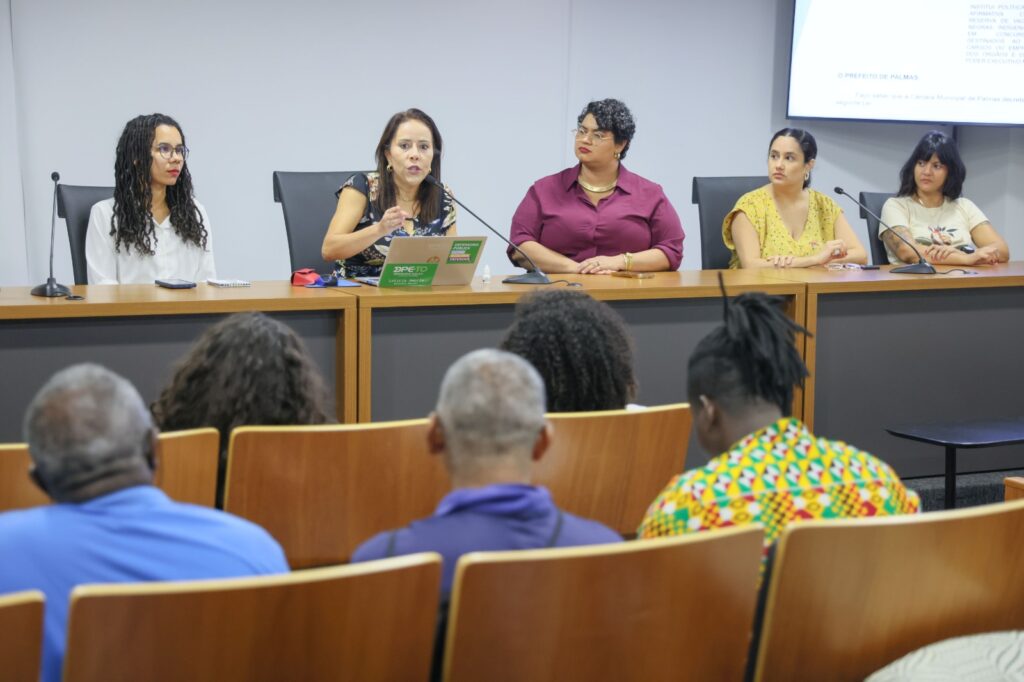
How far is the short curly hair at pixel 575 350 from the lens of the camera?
91.1 inches

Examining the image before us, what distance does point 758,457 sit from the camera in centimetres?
169

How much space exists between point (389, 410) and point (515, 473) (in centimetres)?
194

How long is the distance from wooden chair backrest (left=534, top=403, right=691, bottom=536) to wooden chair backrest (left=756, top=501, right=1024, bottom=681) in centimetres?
70

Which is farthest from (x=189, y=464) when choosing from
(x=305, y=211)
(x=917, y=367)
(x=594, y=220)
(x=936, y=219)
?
(x=936, y=219)

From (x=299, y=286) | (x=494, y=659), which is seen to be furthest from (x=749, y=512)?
(x=299, y=286)

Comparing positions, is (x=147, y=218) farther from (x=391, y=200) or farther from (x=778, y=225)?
(x=778, y=225)

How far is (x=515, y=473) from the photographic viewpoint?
1.49 meters

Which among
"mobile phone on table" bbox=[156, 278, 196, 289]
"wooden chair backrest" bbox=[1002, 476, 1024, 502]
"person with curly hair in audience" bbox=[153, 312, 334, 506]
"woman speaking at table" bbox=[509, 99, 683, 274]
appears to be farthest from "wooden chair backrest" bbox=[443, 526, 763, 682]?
"woman speaking at table" bbox=[509, 99, 683, 274]

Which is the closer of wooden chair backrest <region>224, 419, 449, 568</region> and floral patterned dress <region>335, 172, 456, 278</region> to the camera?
wooden chair backrest <region>224, 419, 449, 568</region>

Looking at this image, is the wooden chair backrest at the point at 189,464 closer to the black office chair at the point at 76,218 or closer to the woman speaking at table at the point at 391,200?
the woman speaking at table at the point at 391,200

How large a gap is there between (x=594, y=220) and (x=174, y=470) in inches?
105

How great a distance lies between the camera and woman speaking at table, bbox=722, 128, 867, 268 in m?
4.49

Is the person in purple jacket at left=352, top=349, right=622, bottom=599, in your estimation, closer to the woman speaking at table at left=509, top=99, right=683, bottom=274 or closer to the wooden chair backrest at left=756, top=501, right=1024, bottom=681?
the wooden chair backrest at left=756, top=501, right=1024, bottom=681

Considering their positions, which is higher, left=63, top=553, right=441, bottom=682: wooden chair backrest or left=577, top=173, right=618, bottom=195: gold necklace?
left=577, top=173, right=618, bottom=195: gold necklace
